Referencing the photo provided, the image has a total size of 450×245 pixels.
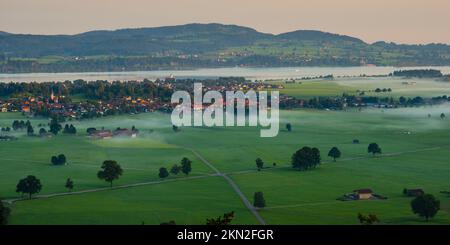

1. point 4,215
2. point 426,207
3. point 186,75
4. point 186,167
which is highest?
point 186,75

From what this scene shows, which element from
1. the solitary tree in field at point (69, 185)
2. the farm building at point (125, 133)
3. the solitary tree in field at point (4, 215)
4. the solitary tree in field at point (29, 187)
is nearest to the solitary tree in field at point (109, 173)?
the solitary tree in field at point (69, 185)

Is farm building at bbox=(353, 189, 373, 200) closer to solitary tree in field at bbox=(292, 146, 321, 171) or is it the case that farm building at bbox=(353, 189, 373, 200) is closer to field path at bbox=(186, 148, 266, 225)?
field path at bbox=(186, 148, 266, 225)

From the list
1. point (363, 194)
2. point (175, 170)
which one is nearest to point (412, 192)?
point (363, 194)

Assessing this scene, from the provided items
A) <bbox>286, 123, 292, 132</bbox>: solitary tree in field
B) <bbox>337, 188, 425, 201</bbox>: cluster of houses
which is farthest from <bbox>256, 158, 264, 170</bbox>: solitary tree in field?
<bbox>286, 123, 292, 132</bbox>: solitary tree in field

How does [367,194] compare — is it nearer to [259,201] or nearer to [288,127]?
[259,201]

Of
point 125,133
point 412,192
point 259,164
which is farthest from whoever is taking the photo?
point 125,133

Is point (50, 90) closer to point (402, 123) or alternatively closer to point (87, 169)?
point (402, 123)

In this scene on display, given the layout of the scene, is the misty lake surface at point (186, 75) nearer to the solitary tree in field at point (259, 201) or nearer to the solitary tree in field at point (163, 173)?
the solitary tree in field at point (163, 173)
